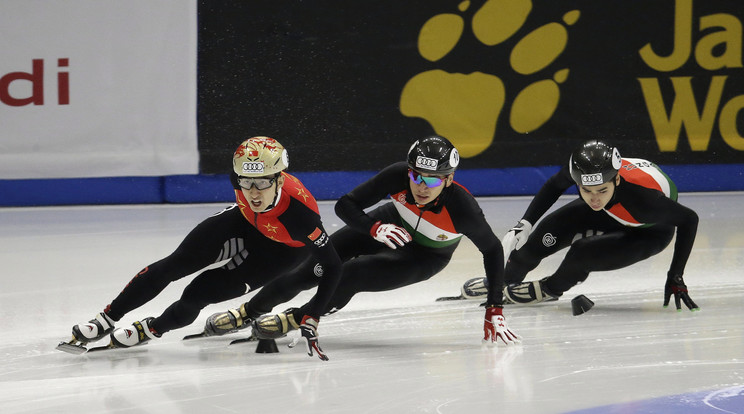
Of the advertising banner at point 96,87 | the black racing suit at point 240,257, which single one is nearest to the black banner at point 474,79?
the advertising banner at point 96,87

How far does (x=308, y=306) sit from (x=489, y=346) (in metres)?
0.68

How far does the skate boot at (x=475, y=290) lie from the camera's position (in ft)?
15.3

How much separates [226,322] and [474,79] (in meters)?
4.57

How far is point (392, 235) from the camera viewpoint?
3.73 m

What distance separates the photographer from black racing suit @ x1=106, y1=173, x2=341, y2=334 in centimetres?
357

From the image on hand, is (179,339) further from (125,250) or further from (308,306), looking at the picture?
(125,250)

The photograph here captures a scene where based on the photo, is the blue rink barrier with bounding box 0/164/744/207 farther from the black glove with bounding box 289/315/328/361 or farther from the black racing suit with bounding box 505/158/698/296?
the black glove with bounding box 289/315/328/361

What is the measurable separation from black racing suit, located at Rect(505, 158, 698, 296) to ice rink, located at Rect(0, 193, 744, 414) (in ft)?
0.67

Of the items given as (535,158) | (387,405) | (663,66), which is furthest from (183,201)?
(387,405)

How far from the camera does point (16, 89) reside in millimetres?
7379

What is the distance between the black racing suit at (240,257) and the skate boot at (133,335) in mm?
28

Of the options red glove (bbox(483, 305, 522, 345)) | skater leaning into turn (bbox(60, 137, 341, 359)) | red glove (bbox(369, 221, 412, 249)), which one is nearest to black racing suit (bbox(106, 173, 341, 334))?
skater leaning into turn (bbox(60, 137, 341, 359))

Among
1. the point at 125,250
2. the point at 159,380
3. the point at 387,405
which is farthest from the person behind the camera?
the point at 125,250

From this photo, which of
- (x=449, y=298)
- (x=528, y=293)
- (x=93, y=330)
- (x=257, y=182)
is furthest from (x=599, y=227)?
(x=93, y=330)
